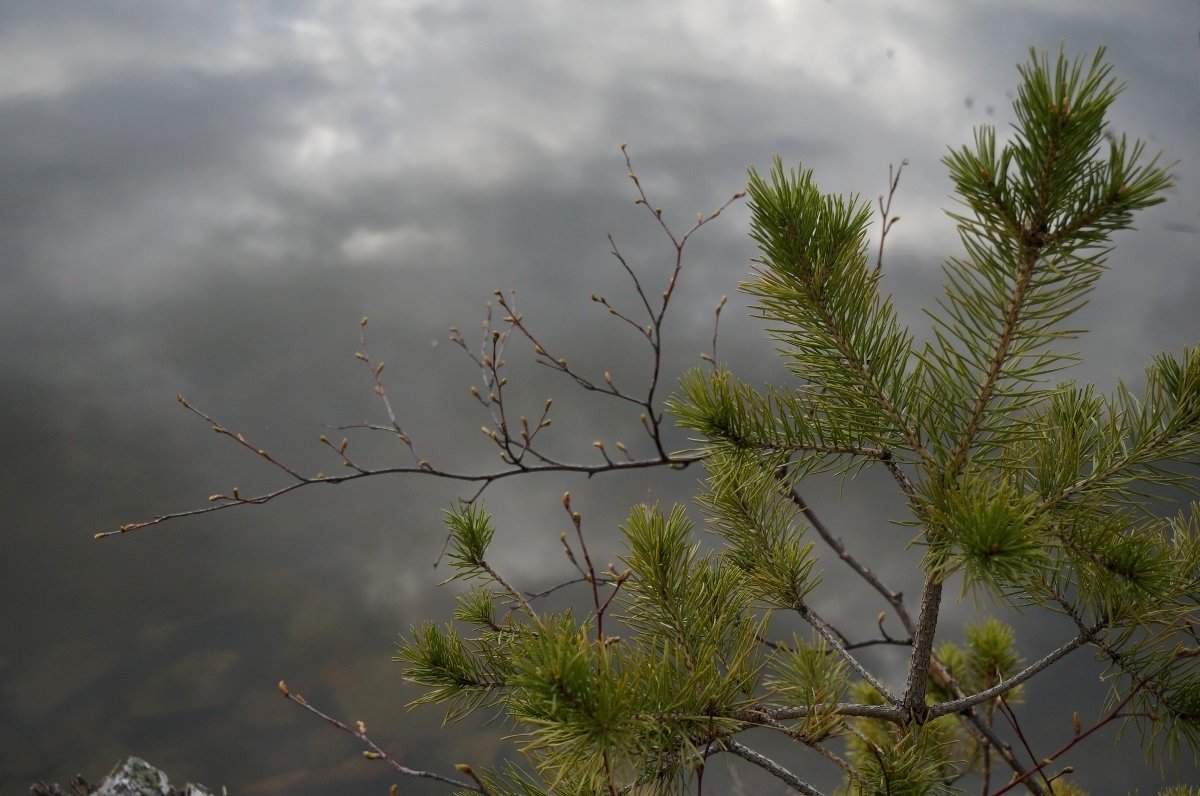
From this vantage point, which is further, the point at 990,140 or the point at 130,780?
the point at 130,780

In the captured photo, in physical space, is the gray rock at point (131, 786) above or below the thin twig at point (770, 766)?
above

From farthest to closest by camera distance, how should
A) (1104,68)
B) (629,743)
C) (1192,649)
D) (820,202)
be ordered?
(1192,649)
(820,202)
(629,743)
(1104,68)

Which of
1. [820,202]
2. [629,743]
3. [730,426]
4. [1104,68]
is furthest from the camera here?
[730,426]

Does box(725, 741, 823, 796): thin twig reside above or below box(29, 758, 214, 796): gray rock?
below

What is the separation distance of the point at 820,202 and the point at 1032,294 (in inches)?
10.0

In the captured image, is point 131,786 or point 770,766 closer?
Answer: point 770,766

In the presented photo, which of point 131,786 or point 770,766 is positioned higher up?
point 131,786

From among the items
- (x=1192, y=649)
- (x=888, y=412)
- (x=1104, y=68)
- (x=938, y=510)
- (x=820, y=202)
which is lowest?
(x=1192, y=649)

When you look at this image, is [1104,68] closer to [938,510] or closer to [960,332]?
[960,332]

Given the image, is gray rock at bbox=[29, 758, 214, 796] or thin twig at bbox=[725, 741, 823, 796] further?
gray rock at bbox=[29, 758, 214, 796]

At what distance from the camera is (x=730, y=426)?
108 centimetres

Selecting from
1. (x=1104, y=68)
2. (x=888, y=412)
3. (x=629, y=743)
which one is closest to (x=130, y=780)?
(x=629, y=743)

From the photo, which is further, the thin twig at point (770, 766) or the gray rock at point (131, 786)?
the gray rock at point (131, 786)

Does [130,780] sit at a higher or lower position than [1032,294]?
higher
